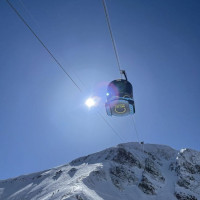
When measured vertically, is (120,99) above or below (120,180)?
below

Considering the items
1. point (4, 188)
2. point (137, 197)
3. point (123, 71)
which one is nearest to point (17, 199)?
point (4, 188)

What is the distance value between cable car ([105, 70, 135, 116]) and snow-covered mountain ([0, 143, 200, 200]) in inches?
923

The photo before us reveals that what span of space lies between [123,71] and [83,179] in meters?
38.2

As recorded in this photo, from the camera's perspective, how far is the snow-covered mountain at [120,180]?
4044 cm

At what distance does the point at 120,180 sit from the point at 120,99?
148ft

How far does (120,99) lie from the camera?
9680 millimetres

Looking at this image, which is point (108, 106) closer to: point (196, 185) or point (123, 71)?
point (123, 71)

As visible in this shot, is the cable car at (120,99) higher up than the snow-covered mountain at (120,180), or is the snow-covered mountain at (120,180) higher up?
the snow-covered mountain at (120,180)

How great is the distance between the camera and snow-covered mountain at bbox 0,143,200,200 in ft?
133

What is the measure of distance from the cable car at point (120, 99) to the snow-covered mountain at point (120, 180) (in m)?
23.4

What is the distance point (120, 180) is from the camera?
49.8 m

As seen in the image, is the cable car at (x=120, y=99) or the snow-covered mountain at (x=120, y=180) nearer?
the cable car at (x=120, y=99)

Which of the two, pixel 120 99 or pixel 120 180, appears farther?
pixel 120 180

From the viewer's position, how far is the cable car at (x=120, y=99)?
967 cm
